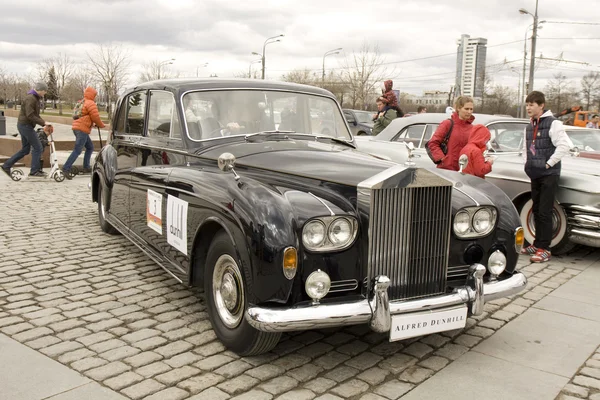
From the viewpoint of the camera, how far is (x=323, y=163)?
4059mm

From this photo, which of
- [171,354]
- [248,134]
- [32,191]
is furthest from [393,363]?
[32,191]

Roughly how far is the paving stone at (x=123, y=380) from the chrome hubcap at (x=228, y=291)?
25.8 inches

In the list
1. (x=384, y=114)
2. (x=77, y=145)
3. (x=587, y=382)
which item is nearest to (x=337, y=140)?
(x=587, y=382)

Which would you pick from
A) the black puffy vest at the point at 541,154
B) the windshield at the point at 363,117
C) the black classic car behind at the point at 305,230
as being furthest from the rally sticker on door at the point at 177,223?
the windshield at the point at 363,117

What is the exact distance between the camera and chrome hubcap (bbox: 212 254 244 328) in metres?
3.60

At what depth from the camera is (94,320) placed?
4316 millimetres

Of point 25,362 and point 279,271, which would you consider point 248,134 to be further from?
point 25,362

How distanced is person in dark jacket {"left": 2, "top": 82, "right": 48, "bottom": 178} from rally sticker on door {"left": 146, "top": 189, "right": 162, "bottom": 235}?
23.0 feet

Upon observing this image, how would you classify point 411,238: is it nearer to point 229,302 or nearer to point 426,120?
point 229,302

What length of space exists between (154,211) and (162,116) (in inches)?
37.2

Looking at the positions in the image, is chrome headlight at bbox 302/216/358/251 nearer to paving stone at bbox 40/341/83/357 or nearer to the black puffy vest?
paving stone at bbox 40/341/83/357

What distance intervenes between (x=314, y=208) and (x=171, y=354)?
1.37m

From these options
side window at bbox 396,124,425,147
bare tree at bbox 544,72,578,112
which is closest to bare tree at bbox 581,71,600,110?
bare tree at bbox 544,72,578,112

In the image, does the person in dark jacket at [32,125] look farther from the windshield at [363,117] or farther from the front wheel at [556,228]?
the windshield at [363,117]
